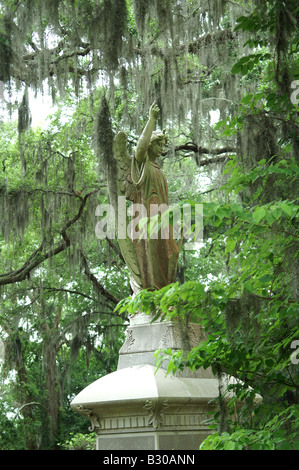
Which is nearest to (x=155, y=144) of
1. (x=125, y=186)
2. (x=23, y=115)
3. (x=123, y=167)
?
(x=123, y=167)

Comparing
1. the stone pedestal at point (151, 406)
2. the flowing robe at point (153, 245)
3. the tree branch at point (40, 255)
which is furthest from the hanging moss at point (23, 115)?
the stone pedestal at point (151, 406)

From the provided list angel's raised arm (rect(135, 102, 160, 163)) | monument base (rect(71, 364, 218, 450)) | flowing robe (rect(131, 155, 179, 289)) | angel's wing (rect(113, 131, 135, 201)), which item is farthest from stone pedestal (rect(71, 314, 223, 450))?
angel's raised arm (rect(135, 102, 160, 163))

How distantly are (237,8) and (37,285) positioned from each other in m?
7.40

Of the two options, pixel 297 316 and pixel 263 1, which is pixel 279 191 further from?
pixel 263 1

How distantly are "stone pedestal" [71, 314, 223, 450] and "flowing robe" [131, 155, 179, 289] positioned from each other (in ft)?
1.96

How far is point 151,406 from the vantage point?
16.4ft

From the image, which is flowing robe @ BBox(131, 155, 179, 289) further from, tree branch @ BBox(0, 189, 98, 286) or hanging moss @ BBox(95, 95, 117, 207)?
tree branch @ BBox(0, 189, 98, 286)

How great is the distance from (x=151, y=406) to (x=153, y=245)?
68.0 inches

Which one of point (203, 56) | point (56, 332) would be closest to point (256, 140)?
point (203, 56)

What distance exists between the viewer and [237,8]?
10500 mm

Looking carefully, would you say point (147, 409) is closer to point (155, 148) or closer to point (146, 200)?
point (146, 200)

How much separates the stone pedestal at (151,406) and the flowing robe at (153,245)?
598 millimetres

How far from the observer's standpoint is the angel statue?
613 centimetres

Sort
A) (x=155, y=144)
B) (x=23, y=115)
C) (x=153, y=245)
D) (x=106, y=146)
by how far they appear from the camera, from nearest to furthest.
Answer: (x=153, y=245) < (x=155, y=144) < (x=106, y=146) < (x=23, y=115)
